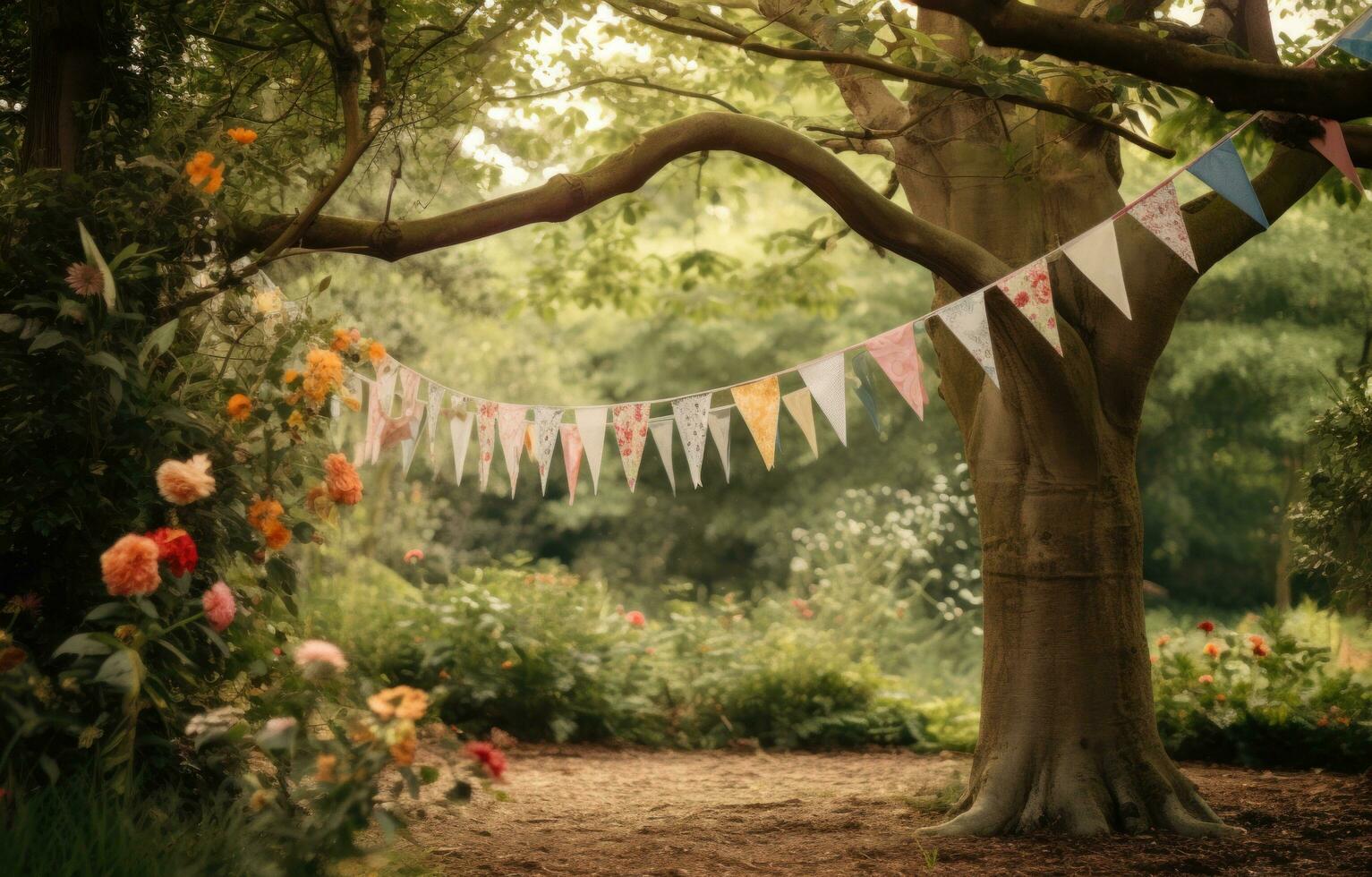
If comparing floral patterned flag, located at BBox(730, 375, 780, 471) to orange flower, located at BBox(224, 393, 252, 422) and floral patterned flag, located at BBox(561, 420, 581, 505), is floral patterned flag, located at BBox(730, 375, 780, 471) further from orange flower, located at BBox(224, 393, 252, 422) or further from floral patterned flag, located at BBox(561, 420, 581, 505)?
orange flower, located at BBox(224, 393, 252, 422)

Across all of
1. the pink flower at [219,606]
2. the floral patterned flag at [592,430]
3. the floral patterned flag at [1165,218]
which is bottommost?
the pink flower at [219,606]


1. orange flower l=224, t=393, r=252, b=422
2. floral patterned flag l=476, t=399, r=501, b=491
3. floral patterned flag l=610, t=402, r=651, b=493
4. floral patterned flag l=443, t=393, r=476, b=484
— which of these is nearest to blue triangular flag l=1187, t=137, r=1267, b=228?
floral patterned flag l=610, t=402, r=651, b=493

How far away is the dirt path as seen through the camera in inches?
136

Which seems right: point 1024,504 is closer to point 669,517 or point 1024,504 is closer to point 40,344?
point 40,344

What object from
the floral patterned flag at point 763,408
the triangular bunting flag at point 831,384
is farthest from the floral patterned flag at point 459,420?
the triangular bunting flag at point 831,384

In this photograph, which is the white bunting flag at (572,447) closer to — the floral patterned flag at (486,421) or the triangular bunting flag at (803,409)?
the floral patterned flag at (486,421)

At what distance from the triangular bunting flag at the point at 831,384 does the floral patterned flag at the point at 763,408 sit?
28 cm

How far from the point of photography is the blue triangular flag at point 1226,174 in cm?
326

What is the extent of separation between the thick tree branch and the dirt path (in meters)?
2.22

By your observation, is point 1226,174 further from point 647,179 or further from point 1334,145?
point 647,179

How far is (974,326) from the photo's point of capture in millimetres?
3570

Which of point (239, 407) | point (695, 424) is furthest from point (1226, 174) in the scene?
point (239, 407)

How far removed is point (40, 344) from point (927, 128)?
3.22 meters

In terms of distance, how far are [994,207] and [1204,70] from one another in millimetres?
1380
